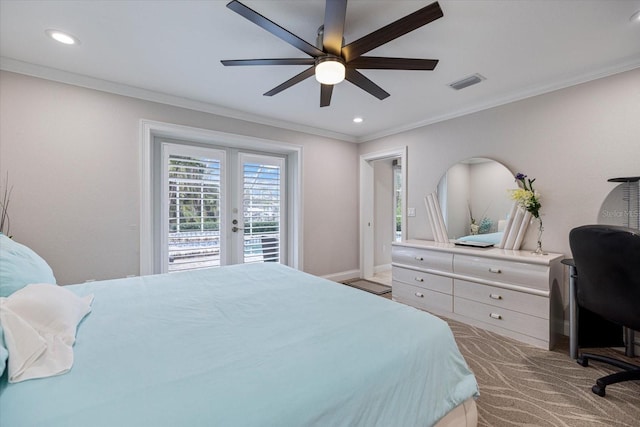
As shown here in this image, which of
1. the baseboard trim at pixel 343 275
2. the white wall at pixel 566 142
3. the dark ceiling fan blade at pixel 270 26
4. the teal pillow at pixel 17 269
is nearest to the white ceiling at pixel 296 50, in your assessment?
the white wall at pixel 566 142

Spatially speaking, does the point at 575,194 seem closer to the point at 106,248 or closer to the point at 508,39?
the point at 508,39

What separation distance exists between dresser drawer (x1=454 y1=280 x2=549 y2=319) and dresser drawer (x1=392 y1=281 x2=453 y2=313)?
19 centimetres

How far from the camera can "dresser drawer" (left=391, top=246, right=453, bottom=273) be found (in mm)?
3143

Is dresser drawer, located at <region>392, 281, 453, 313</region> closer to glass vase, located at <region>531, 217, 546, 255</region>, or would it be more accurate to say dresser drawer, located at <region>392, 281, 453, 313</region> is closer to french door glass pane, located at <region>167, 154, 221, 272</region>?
glass vase, located at <region>531, 217, 546, 255</region>

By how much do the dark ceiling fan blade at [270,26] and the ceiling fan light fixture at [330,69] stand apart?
2.4 inches

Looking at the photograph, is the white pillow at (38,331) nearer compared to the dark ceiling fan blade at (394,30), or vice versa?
the white pillow at (38,331)

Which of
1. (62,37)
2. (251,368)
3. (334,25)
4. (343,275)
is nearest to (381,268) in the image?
(343,275)

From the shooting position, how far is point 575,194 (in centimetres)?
266

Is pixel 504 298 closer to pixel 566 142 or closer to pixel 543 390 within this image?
pixel 543 390

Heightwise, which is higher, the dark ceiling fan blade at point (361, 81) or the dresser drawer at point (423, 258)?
the dark ceiling fan blade at point (361, 81)

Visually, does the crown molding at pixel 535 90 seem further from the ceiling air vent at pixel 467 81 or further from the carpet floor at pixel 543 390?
the carpet floor at pixel 543 390

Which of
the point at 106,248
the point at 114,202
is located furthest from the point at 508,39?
the point at 106,248

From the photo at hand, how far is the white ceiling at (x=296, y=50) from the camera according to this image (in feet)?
5.82

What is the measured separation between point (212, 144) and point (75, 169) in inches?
59.8
